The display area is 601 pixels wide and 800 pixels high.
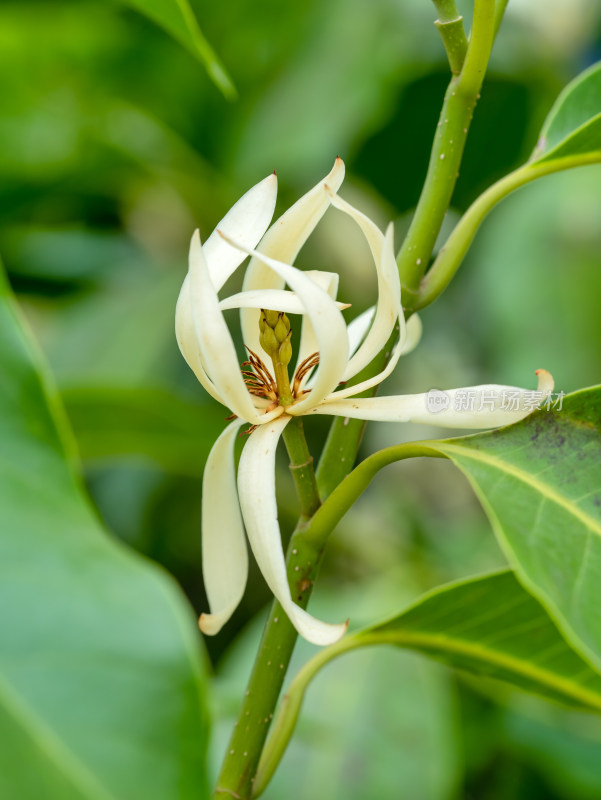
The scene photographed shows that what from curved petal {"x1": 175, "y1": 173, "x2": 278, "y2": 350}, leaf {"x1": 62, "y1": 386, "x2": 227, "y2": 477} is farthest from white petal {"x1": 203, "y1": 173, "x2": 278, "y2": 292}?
leaf {"x1": 62, "y1": 386, "x2": 227, "y2": 477}

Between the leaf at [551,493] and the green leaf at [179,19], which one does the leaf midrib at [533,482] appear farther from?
the green leaf at [179,19]

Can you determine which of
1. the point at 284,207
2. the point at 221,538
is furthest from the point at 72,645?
the point at 284,207

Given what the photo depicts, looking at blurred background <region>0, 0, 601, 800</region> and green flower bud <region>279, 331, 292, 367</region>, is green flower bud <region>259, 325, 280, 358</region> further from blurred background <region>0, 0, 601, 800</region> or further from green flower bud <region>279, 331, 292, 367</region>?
blurred background <region>0, 0, 601, 800</region>

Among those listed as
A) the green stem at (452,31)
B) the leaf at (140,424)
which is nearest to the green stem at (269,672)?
the green stem at (452,31)

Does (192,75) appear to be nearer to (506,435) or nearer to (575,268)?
(575,268)

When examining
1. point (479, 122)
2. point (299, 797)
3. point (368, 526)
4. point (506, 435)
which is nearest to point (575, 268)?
point (479, 122)
